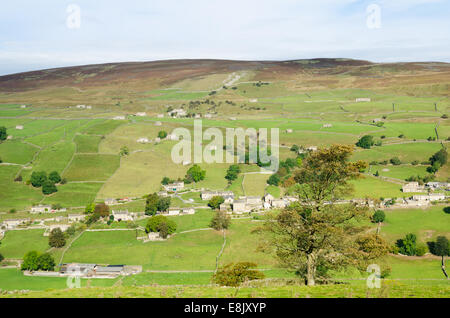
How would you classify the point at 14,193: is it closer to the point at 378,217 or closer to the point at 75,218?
the point at 75,218

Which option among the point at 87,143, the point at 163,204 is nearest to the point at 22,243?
the point at 163,204

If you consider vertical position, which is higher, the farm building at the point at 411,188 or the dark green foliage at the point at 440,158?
the dark green foliage at the point at 440,158

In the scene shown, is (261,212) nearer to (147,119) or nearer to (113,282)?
(113,282)

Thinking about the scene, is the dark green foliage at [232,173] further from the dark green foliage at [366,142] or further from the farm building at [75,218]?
the dark green foliage at [366,142]

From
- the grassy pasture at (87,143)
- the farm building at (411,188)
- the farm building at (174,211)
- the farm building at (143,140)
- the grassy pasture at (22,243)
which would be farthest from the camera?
the farm building at (143,140)

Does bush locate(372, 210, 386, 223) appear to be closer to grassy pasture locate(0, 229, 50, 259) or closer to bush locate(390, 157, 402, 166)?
bush locate(390, 157, 402, 166)

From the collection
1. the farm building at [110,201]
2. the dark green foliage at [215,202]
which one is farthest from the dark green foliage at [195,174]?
the farm building at [110,201]

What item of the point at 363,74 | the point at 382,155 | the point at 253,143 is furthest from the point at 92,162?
the point at 363,74
